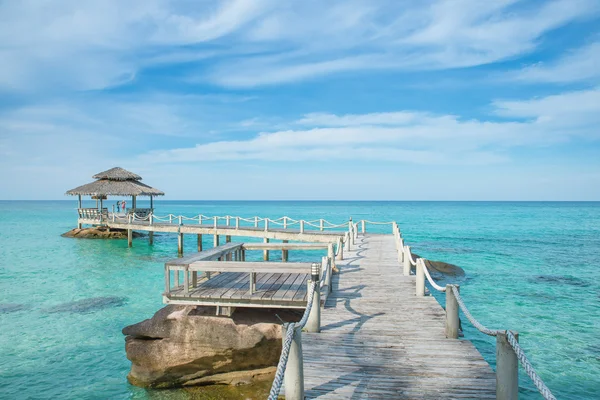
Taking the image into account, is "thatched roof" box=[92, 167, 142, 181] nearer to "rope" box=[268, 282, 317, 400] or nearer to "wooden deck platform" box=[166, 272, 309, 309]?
"wooden deck platform" box=[166, 272, 309, 309]

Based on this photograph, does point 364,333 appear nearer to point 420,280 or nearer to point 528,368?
point 420,280

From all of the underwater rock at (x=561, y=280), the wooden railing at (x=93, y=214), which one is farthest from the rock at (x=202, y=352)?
the wooden railing at (x=93, y=214)

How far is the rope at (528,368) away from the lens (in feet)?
10.5

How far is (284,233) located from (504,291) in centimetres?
1276

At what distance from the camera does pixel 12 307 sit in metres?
15.4

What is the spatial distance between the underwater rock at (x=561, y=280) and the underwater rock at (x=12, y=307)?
22954 millimetres

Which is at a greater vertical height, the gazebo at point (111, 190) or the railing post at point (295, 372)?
the gazebo at point (111, 190)

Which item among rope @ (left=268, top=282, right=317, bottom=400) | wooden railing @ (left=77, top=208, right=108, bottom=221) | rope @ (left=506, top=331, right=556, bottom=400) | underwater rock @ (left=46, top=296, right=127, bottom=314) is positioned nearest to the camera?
rope @ (left=506, top=331, right=556, bottom=400)

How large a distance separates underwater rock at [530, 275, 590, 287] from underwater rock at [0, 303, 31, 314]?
23.0 m

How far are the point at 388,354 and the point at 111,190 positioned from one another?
35742mm

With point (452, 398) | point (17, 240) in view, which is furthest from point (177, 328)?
point (17, 240)

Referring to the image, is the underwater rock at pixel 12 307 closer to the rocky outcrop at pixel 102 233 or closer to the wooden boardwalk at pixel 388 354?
the wooden boardwalk at pixel 388 354

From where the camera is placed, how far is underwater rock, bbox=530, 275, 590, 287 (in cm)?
1948

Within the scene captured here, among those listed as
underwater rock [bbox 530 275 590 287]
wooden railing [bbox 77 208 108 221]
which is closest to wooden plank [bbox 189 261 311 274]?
underwater rock [bbox 530 275 590 287]
